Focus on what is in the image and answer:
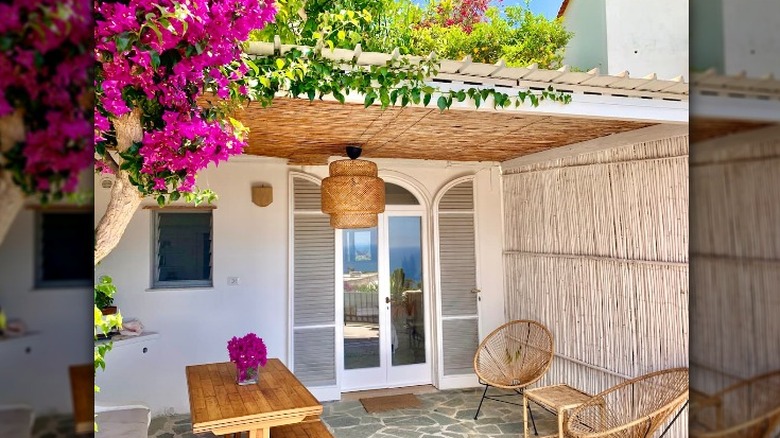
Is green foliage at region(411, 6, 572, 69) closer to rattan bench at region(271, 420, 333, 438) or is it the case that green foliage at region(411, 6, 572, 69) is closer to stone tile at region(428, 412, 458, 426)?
stone tile at region(428, 412, 458, 426)

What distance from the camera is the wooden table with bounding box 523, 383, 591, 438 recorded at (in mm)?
4098

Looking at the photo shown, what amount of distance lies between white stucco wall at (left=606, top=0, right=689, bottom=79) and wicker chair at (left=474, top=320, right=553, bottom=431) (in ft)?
14.2

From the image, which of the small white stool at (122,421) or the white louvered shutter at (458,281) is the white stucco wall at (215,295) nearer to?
the white louvered shutter at (458,281)

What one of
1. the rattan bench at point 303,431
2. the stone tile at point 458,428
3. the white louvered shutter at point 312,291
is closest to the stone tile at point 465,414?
the stone tile at point 458,428

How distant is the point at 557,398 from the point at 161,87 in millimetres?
4092

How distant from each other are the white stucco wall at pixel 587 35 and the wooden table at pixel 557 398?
16.4 ft

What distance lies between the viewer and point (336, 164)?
14.7ft

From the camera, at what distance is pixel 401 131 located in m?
4.31

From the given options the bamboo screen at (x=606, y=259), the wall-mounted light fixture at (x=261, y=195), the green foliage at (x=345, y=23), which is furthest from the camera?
the wall-mounted light fixture at (x=261, y=195)

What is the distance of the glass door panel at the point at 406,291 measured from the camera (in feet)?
20.1

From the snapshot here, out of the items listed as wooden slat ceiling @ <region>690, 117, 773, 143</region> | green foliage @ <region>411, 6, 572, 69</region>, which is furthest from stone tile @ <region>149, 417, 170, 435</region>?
green foliage @ <region>411, 6, 572, 69</region>

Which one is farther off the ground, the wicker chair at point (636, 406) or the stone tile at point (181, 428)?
the wicker chair at point (636, 406)

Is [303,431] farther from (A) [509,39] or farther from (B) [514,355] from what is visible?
(A) [509,39]

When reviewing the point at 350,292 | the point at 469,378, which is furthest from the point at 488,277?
the point at 350,292
